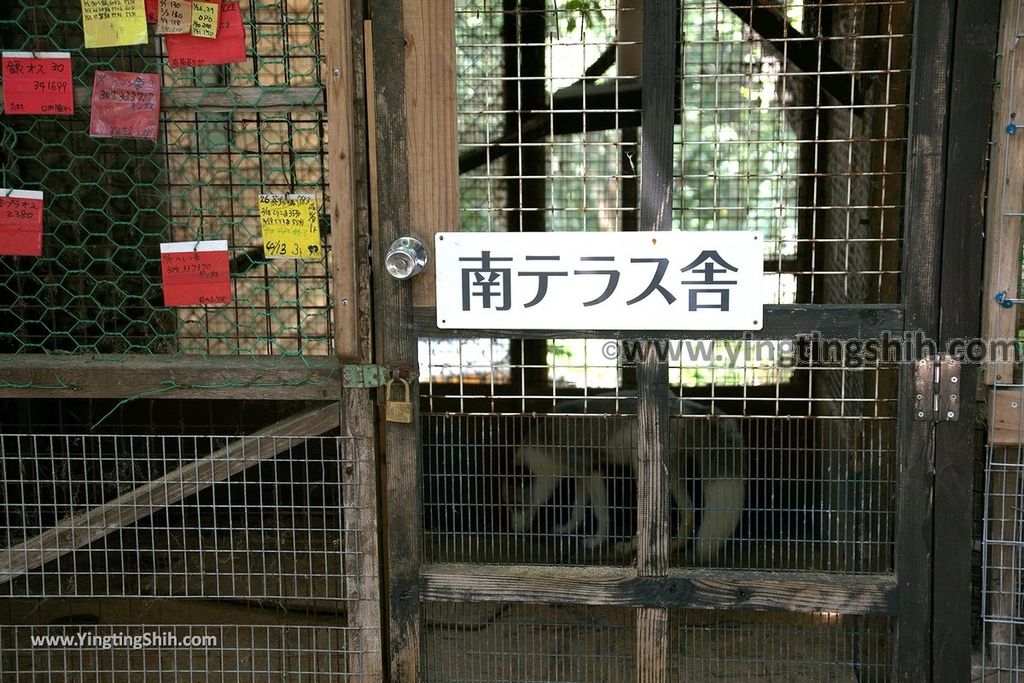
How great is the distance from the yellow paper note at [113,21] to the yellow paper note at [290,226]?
2.39 ft

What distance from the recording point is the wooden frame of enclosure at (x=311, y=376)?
283 centimetres

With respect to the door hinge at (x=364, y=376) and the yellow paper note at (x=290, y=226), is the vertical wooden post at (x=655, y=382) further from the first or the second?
the yellow paper note at (x=290, y=226)

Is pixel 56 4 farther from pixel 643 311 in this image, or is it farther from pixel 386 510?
pixel 643 311

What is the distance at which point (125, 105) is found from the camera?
2896mm

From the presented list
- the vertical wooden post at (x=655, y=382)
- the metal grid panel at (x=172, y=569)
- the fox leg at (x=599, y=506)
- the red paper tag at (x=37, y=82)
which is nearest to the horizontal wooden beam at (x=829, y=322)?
the vertical wooden post at (x=655, y=382)

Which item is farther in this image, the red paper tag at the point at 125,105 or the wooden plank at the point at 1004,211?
the red paper tag at the point at 125,105

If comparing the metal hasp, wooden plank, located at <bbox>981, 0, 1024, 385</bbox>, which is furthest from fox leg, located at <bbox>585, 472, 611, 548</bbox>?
wooden plank, located at <bbox>981, 0, 1024, 385</bbox>

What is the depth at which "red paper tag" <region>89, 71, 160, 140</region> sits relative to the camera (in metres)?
2.88

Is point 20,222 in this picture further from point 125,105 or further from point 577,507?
point 577,507

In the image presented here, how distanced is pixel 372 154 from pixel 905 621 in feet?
8.05

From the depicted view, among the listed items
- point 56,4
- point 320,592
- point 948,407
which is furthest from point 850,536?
point 56,4

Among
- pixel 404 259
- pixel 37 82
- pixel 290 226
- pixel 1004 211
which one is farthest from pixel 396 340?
pixel 1004 211

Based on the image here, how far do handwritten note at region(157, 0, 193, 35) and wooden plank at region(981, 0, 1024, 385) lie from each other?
2722mm

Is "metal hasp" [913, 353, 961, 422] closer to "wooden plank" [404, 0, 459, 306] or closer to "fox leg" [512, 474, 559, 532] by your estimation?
"fox leg" [512, 474, 559, 532]
